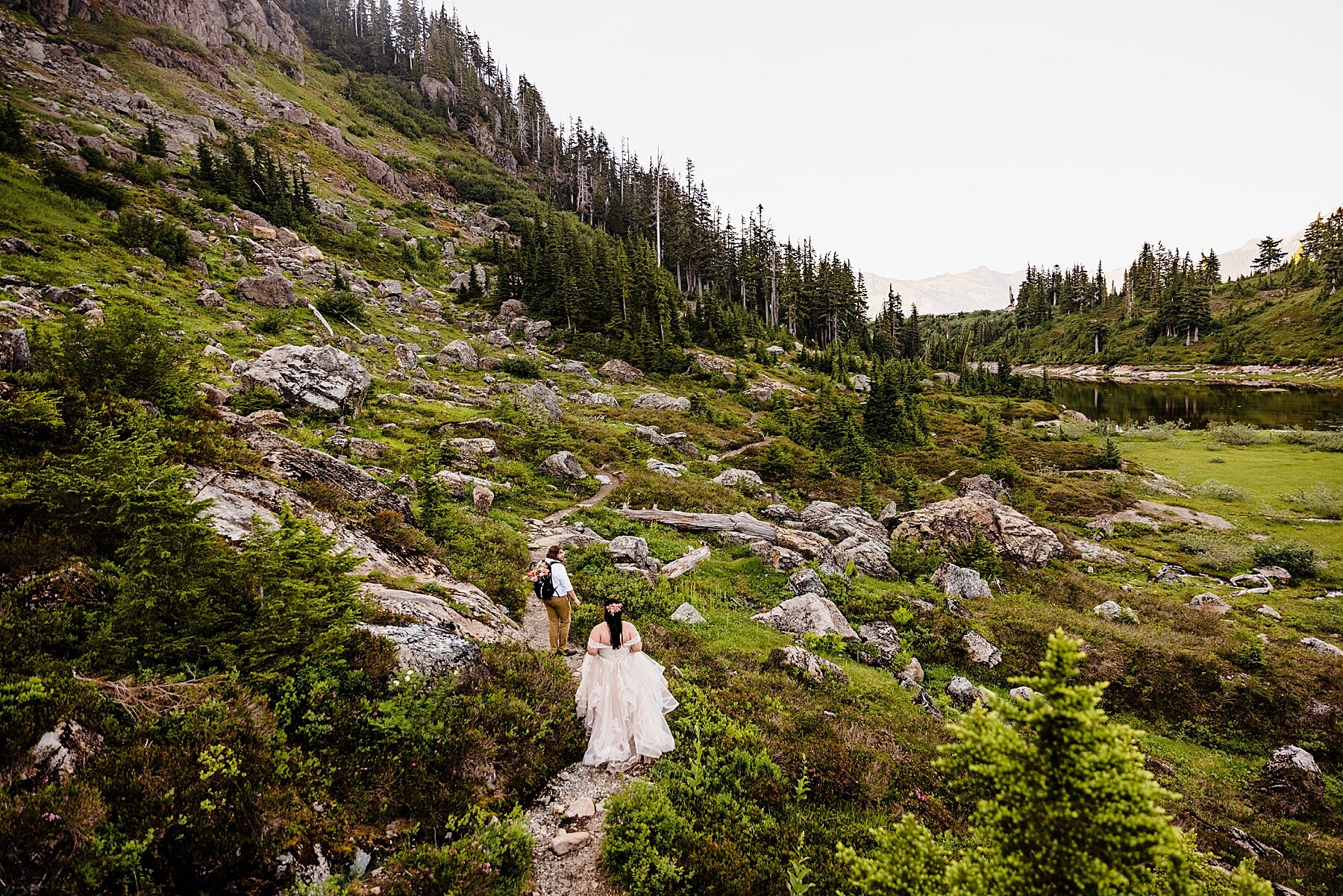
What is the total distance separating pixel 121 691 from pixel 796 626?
14.3 metres

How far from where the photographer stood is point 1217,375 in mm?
92688

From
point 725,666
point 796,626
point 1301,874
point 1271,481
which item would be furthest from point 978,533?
point 1271,481

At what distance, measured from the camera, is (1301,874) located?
880 cm

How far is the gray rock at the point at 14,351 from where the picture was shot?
32.3 feet

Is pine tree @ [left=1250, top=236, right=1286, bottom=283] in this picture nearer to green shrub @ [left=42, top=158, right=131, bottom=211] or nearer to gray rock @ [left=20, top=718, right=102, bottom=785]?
gray rock @ [left=20, top=718, right=102, bottom=785]

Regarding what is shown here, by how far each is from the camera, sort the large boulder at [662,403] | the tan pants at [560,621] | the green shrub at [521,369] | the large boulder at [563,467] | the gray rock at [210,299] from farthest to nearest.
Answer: the green shrub at [521,369]
the large boulder at [662,403]
the gray rock at [210,299]
the large boulder at [563,467]
the tan pants at [560,621]

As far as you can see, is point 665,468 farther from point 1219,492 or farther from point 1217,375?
point 1217,375

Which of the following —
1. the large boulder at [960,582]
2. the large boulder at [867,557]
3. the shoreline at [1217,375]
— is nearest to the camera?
the large boulder at [960,582]

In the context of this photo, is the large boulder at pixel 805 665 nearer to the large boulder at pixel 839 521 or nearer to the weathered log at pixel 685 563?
the weathered log at pixel 685 563

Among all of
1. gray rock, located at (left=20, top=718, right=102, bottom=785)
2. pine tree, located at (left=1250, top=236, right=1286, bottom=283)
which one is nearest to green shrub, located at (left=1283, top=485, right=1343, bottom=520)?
gray rock, located at (left=20, top=718, right=102, bottom=785)

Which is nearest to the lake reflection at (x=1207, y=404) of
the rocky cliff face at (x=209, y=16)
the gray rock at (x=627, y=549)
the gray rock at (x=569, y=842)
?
the gray rock at (x=627, y=549)

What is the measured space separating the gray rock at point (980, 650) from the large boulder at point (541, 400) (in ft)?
82.4

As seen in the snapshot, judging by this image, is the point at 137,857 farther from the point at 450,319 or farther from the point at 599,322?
the point at 599,322

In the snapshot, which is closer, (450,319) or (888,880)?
(888,880)
